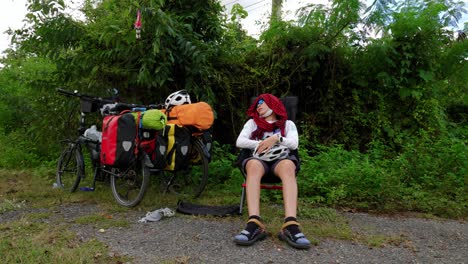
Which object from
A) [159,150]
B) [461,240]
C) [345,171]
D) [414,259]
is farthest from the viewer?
[345,171]

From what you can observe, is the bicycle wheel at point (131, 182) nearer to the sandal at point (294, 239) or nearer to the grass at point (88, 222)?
the grass at point (88, 222)

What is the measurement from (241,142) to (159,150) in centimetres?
96

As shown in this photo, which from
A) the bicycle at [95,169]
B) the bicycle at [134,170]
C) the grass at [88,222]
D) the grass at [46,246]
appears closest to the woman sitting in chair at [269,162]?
the grass at [88,222]

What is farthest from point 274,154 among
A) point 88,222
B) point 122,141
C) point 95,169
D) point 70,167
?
point 70,167

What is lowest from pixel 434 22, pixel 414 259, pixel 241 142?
pixel 414 259

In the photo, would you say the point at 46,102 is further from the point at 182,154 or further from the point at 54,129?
the point at 182,154

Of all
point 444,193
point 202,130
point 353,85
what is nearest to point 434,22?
point 353,85

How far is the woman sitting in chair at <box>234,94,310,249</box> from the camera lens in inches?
130

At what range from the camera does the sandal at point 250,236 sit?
3.23m

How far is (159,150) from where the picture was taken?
14.4 ft

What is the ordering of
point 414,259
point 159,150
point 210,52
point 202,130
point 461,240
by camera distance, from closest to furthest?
point 414,259 < point 461,240 < point 159,150 < point 202,130 < point 210,52

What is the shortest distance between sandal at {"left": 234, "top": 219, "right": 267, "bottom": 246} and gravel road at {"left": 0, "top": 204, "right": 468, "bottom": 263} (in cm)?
4

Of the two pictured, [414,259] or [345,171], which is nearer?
[414,259]

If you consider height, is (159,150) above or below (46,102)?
below
